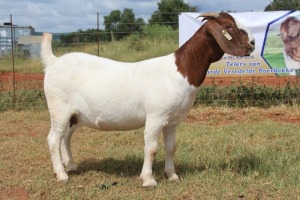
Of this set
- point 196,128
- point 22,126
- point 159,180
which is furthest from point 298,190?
point 22,126

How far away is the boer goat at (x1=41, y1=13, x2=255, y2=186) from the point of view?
5.79 meters

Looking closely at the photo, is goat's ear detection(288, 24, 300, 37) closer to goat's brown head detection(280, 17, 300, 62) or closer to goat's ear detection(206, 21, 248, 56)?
goat's brown head detection(280, 17, 300, 62)

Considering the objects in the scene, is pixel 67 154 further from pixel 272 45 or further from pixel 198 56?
pixel 272 45

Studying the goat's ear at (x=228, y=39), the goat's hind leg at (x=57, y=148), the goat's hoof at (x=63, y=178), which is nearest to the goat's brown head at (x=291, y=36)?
the goat's ear at (x=228, y=39)

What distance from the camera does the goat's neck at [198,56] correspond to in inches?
231

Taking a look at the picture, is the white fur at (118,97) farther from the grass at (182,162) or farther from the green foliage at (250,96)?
the green foliage at (250,96)

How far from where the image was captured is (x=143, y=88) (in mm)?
5891

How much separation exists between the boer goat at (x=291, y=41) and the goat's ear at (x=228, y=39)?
23.5 ft

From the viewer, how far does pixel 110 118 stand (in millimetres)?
6070

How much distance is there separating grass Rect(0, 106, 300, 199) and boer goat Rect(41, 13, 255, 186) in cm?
43

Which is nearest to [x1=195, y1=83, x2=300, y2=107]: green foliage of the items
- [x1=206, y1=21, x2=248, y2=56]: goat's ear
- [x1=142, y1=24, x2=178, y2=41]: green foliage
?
[x1=206, y1=21, x2=248, y2=56]: goat's ear

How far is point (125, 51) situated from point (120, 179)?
1826 cm

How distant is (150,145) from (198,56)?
1.33 metres

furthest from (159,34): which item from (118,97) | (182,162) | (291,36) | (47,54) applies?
(118,97)
